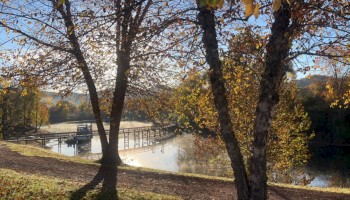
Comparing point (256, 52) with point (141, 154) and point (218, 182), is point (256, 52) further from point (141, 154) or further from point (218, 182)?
point (141, 154)

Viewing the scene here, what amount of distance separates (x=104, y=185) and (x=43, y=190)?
194 centimetres

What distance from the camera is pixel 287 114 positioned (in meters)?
17.3

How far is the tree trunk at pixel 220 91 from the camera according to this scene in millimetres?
6254

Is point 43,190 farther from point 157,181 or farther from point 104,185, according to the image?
point 157,181

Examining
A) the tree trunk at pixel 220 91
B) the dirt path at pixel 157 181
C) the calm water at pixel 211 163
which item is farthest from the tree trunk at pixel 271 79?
the calm water at pixel 211 163

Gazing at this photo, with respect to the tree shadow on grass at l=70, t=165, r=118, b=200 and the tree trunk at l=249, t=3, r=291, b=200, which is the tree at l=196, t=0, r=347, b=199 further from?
the tree shadow on grass at l=70, t=165, r=118, b=200

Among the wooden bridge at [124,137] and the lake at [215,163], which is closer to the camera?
the lake at [215,163]

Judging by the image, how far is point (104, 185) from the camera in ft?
34.0

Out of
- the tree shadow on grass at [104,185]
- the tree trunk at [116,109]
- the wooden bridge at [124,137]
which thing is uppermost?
the tree trunk at [116,109]

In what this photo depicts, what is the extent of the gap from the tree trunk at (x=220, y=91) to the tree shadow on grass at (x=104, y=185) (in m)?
3.99

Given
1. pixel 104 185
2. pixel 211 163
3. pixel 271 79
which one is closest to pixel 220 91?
pixel 271 79

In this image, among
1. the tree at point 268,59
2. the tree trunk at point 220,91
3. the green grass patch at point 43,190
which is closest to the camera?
the tree at point 268,59

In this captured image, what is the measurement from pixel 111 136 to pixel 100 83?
2.36m

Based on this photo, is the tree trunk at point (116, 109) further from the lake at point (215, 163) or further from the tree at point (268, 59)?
the tree at point (268, 59)
